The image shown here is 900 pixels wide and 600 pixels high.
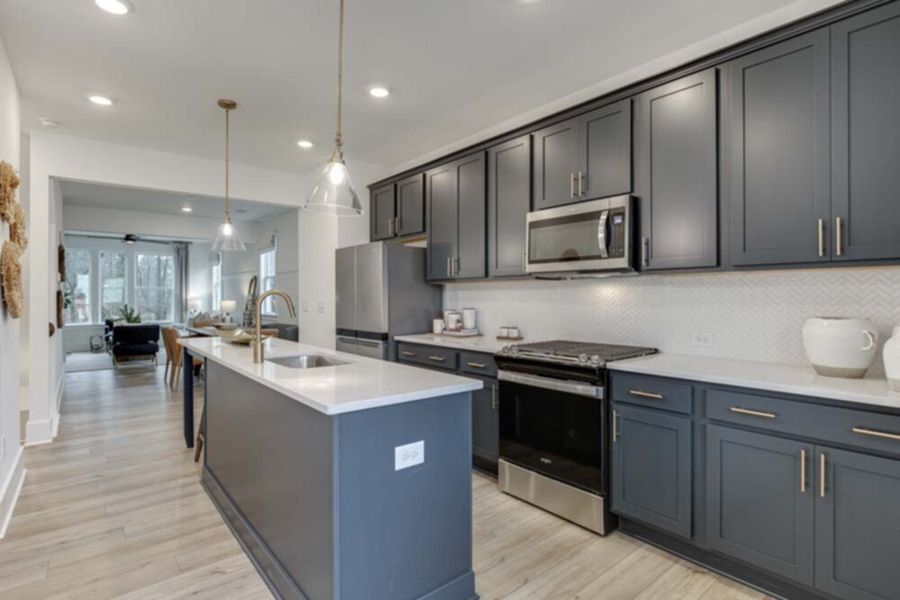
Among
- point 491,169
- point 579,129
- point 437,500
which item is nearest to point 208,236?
point 491,169

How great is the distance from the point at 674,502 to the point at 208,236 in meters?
9.26

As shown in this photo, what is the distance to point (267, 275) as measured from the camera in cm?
827

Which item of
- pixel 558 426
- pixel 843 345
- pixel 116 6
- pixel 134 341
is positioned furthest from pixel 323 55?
pixel 134 341

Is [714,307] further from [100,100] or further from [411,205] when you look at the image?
[100,100]

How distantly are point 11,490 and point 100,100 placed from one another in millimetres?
2700

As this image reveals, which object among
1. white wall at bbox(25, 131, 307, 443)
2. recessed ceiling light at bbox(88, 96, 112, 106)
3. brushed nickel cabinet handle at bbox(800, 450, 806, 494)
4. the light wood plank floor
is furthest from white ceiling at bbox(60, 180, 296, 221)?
brushed nickel cabinet handle at bbox(800, 450, 806, 494)

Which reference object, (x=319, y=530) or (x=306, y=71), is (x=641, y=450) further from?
(x=306, y=71)

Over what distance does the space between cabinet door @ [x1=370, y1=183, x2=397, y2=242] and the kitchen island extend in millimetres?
2659

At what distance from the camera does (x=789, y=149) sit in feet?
6.89

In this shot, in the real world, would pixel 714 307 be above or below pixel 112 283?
below

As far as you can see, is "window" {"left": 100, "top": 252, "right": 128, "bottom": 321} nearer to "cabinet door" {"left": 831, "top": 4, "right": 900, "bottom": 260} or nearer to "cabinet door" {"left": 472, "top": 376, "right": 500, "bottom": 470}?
"cabinet door" {"left": 472, "top": 376, "right": 500, "bottom": 470}

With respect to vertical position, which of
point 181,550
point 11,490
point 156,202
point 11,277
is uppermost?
point 156,202

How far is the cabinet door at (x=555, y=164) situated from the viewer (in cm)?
299

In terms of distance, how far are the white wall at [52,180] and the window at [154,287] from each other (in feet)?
21.7
